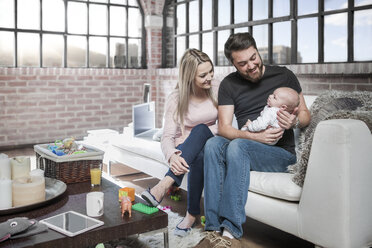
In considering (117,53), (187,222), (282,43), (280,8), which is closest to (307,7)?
(280,8)

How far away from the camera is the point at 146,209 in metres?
1.75

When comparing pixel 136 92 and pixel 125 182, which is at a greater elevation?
pixel 136 92

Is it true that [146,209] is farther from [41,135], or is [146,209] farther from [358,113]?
[41,135]

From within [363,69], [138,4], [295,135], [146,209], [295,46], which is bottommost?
[146,209]

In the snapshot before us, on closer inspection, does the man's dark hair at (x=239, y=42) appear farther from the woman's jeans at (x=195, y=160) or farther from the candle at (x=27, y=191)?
the candle at (x=27, y=191)

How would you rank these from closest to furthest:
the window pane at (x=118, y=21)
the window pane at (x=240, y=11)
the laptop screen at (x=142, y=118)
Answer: the laptop screen at (x=142, y=118) → the window pane at (x=240, y=11) → the window pane at (x=118, y=21)

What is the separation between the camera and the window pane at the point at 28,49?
18.1ft

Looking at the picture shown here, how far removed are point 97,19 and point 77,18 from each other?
0.30 m

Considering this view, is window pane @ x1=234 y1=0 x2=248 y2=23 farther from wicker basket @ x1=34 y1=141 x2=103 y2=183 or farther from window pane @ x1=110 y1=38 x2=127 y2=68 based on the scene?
wicker basket @ x1=34 y1=141 x2=103 y2=183

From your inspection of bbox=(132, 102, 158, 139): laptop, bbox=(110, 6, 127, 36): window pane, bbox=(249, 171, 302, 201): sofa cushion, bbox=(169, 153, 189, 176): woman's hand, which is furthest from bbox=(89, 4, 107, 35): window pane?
bbox=(249, 171, 302, 201): sofa cushion

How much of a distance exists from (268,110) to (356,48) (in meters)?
1.74

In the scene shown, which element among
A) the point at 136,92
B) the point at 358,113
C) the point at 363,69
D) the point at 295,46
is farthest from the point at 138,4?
the point at 358,113

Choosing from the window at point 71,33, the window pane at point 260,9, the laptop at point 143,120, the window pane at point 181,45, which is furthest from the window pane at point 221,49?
the window at point 71,33

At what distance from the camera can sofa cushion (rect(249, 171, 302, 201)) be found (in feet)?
6.58
